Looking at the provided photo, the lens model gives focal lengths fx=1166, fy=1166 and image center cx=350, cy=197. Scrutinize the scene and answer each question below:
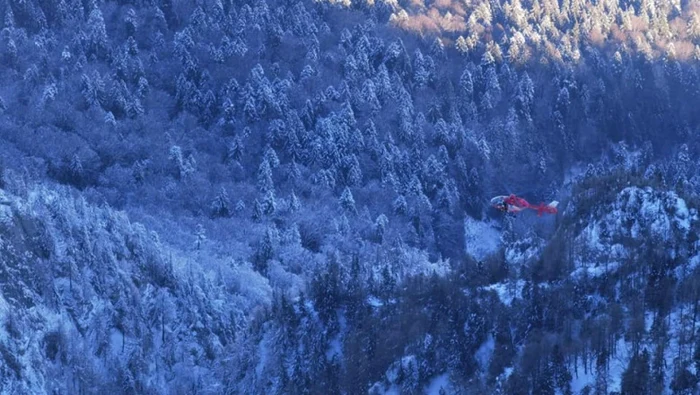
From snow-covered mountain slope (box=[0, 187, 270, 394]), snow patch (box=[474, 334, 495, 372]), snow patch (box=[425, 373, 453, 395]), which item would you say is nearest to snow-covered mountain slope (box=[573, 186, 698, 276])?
snow patch (box=[474, 334, 495, 372])

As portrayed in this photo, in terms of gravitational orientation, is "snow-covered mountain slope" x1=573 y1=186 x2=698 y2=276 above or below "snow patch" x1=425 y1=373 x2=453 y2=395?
above

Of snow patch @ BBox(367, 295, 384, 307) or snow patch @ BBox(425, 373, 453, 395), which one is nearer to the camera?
snow patch @ BBox(425, 373, 453, 395)

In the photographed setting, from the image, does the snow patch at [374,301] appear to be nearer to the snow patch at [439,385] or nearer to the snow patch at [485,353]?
the snow patch at [439,385]

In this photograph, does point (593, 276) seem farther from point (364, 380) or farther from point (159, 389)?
point (159, 389)

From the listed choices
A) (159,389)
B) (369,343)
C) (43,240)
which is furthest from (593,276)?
(43,240)

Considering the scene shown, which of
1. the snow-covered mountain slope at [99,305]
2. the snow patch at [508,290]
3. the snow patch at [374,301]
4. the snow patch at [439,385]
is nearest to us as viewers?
the snow patch at [439,385]

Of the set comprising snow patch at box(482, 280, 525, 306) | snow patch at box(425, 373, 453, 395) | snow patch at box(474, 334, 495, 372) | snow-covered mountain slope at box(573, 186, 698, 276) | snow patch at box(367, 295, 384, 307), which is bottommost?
snow patch at box(425, 373, 453, 395)

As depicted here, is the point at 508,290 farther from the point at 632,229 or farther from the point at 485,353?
the point at 632,229

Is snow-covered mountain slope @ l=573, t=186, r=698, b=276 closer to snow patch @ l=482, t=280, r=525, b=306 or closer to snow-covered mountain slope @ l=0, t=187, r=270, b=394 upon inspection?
snow patch @ l=482, t=280, r=525, b=306

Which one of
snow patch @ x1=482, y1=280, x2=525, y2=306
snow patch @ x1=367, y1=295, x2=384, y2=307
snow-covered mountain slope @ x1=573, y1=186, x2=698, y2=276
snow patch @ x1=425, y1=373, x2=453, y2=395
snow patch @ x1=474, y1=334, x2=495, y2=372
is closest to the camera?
snow patch @ x1=425, y1=373, x2=453, y2=395

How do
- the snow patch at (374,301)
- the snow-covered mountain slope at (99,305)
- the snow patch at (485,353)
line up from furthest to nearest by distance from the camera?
1. the snow patch at (374,301)
2. the snow-covered mountain slope at (99,305)
3. the snow patch at (485,353)

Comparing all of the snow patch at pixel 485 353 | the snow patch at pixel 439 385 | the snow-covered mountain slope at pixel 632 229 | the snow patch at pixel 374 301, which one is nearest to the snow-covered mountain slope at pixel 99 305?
the snow patch at pixel 374 301
